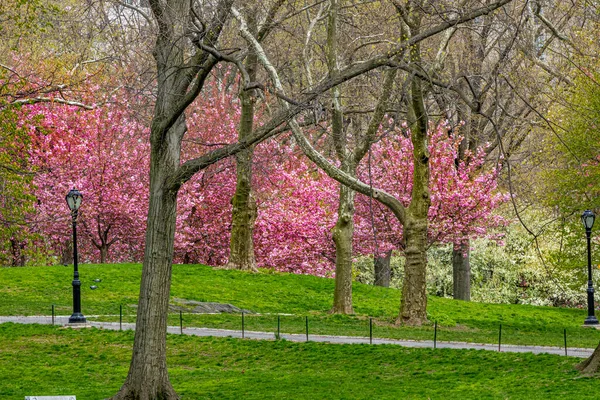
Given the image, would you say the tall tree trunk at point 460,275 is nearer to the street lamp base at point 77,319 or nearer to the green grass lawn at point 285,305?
the green grass lawn at point 285,305

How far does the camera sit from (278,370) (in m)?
18.0

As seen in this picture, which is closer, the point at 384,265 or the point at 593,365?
the point at 593,365

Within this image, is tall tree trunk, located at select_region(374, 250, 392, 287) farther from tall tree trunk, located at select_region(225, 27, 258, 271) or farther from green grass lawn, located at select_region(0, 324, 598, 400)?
green grass lawn, located at select_region(0, 324, 598, 400)

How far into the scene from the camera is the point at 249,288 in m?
30.0

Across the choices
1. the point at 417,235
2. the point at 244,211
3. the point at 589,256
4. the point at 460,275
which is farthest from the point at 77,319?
the point at 460,275

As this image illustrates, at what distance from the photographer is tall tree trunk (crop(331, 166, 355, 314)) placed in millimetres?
26469

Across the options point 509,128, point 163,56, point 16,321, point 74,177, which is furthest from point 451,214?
point 163,56

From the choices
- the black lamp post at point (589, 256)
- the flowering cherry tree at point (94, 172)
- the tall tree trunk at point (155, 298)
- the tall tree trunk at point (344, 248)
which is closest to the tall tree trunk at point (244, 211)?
the flowering cherry tree at point (94, 172)

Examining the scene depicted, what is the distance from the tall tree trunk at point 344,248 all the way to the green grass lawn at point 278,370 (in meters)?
6.62

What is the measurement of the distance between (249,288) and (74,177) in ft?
29.9

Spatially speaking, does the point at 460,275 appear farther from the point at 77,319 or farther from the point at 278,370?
the point at 278,370

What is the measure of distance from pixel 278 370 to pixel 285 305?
10.7 meters

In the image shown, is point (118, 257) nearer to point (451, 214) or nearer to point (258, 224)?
point (258, 224)

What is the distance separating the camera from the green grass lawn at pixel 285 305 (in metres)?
23.9
